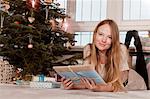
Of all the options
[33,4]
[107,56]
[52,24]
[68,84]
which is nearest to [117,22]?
[52,24]

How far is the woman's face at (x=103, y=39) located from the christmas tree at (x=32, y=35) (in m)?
1.19

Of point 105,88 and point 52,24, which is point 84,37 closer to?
point 52,24

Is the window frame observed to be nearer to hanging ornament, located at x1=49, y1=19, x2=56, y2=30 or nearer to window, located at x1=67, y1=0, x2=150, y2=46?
window, located at x1=67, y1=0, x2=150, y2=46

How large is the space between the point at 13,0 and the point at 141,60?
1.34 m

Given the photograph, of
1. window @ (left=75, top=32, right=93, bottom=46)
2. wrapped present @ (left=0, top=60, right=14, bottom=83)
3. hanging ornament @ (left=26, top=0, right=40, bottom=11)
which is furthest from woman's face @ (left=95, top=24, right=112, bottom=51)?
window @ (left=75, top=32, right=93, bottom=46)

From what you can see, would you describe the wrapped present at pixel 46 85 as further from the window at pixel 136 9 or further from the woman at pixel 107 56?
the window at pixel 136 9

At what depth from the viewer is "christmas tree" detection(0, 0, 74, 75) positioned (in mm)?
3039

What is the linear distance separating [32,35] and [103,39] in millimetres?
1326

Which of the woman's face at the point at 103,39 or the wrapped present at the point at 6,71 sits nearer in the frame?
the woman's face at the point at 103,39

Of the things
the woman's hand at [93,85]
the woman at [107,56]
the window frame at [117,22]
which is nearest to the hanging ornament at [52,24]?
the window frame at [117,22]

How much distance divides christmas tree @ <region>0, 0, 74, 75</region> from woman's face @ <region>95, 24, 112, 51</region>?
1188mm

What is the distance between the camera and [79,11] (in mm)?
3980

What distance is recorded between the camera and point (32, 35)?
3014mm

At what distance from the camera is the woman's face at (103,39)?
1815 millimetres
